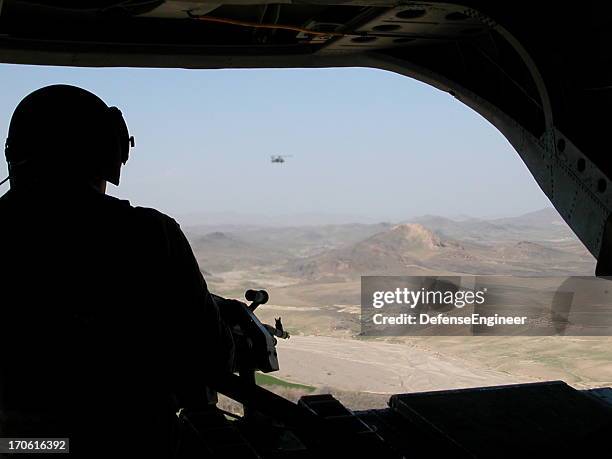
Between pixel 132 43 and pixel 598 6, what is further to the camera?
pixel 132 43

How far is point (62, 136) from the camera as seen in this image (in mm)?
1577

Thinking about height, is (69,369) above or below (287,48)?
below

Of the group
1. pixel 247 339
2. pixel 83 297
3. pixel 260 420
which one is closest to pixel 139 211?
pixel 83 297

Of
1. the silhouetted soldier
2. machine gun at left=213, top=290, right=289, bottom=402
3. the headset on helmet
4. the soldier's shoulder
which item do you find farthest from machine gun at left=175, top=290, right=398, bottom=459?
the headset on helmet

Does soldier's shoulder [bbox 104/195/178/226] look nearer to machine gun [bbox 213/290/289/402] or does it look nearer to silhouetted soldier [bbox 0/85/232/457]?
Result: silhouetted soldier [bbox 0/85/232/457]

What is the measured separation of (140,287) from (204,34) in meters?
3.30

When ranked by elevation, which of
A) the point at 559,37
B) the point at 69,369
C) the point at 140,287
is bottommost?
the point at 69,369

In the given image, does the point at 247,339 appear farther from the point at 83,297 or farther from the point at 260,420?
the point at 83,297

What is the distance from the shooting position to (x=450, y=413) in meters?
2.66

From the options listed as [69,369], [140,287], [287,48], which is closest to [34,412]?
[69,369]

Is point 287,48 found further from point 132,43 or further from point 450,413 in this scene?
point 450,413

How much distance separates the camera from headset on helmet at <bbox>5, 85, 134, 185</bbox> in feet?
5.15

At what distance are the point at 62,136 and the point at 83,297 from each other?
1.22ft

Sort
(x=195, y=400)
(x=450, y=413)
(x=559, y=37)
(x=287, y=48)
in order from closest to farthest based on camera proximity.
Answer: (x=195, y=400)
(x=450, y=413)
(x=559, y=37)
(x=287, y=48)
